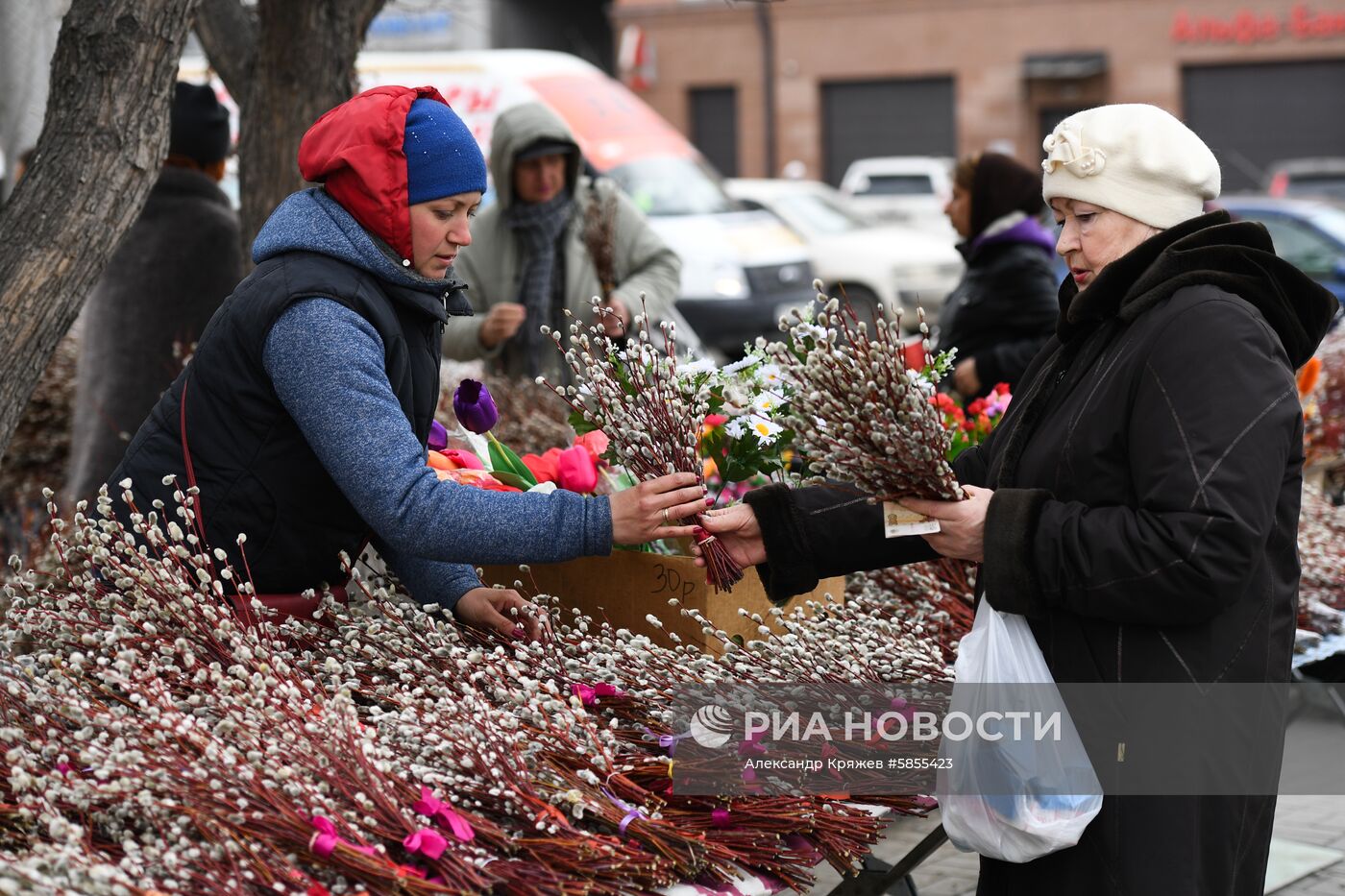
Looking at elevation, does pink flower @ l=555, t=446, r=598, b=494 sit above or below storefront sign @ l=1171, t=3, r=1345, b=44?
below

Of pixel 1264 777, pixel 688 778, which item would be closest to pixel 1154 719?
pixel 1264 777

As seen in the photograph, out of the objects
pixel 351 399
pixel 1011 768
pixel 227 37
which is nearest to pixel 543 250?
pixel 227 37

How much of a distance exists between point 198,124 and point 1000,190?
7.87 ft

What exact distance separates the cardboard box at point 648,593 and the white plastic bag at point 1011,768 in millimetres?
507

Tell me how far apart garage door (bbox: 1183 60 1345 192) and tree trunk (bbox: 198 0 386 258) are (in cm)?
2153

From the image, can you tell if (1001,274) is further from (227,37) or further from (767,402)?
(227,37)

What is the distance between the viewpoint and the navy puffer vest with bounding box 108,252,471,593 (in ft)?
7.31

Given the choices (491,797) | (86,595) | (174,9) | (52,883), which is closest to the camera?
(52,883)

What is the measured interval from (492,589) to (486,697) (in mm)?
305

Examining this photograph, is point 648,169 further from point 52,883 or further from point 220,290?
point 52,883

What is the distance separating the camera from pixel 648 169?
488 inches

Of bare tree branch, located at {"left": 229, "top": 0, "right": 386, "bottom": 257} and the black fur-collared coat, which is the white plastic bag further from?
bare tree branch, located at {"left": 229, "top": 0, "right": 386, "bottom": 257}

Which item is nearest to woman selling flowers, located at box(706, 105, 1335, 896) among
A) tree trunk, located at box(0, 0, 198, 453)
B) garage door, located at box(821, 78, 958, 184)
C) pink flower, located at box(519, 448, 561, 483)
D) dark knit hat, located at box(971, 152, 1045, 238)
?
pink flower, located at box(519, 448, 561, 483)

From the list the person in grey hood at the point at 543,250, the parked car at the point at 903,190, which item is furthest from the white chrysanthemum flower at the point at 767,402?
the parked car at the point at 903,190
